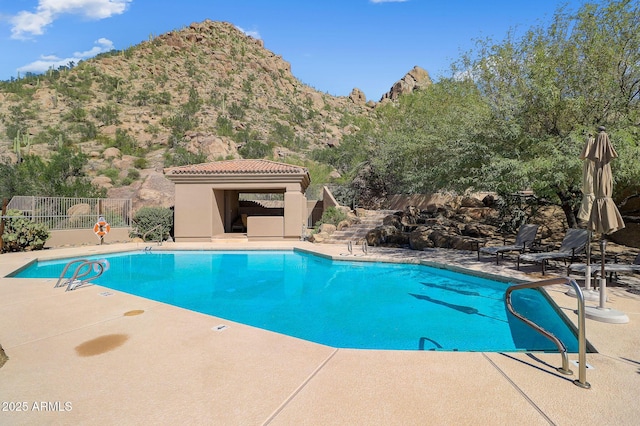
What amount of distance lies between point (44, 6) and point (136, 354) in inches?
3112

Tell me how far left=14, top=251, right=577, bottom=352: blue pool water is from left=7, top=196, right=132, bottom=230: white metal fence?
3.57 meters

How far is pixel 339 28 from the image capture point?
24.9m

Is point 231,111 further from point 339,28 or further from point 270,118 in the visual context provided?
point 339,28

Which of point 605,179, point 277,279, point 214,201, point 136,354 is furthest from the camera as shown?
point 214,201

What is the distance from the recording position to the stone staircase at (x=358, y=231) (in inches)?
631

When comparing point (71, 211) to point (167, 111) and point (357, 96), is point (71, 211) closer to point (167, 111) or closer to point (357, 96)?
point (167, 111)

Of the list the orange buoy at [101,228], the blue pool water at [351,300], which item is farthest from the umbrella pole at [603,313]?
the orange buoy at [101,228]

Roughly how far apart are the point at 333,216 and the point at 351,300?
1052 cm

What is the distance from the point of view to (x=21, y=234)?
41.3 feet

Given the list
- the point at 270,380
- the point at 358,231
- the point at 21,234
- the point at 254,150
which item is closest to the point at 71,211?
the point at 21,234

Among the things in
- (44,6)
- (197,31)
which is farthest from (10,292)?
(44,6)

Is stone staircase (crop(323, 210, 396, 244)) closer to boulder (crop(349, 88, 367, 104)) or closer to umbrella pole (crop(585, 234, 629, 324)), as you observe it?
umbrella pole (crop(585, 234, 629, 324))

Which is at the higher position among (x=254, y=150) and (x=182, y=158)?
(x=254, y=150)

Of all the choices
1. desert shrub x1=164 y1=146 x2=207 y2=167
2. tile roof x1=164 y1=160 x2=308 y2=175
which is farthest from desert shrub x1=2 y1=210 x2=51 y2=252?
desert shrub x1=164 y1=146 x2=207 y2=167
